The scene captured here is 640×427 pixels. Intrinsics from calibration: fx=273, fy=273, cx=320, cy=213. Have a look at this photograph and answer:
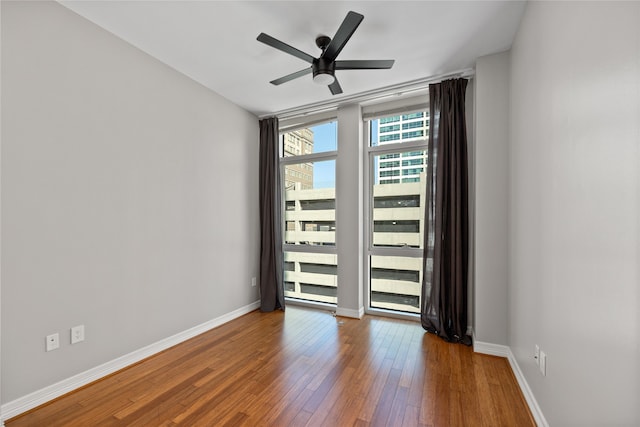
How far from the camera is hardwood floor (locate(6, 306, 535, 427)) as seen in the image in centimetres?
169

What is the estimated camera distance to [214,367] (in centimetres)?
231

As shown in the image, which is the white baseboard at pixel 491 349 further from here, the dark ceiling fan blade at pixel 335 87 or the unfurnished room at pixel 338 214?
the dark ceiling fan blade at pixel 335 87

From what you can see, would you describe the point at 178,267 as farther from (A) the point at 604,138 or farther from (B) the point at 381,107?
(A) the point at 604,138

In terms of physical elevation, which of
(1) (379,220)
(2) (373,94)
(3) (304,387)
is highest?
(2) (373,94)

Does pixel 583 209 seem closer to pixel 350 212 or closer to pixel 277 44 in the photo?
pixel 277 44

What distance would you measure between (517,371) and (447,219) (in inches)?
54.9

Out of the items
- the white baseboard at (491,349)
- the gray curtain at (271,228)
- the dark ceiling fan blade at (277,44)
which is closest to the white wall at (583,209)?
the white baseboard at (491,349)

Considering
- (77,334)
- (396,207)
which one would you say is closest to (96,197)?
(77,334)

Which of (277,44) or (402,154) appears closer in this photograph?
(277,44)

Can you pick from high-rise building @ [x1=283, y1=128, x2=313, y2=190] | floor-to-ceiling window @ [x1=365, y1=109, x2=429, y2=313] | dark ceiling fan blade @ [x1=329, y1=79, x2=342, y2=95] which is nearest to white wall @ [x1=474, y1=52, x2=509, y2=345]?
floor-to-ceiling window @ [x1=365, y1=109, x2=429, y2=313]

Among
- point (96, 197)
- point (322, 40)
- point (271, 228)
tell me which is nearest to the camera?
point (96, 197)

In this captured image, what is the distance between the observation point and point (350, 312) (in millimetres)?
3455

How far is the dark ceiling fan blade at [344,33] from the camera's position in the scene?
1.68 meters

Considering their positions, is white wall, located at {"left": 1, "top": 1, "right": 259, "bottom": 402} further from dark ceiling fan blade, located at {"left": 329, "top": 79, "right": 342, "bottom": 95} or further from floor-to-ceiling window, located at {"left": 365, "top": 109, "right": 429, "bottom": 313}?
floor-to-ceiling window, located at {"left": 365, "top": 109, "right": 429, "bottom": 313}
